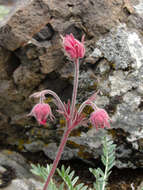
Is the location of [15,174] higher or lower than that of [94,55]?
lower

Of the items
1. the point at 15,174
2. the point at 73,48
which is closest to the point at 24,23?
the point at 73,48

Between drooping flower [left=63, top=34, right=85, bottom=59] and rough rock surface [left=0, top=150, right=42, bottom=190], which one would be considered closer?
drooping flower [left=63, top=34, right=85, bottom=59]

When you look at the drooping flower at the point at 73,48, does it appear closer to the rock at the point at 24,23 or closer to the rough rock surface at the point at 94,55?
the rough rock surface at the point at 94,55

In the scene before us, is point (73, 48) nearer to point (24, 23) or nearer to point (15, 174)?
point (24, 23)

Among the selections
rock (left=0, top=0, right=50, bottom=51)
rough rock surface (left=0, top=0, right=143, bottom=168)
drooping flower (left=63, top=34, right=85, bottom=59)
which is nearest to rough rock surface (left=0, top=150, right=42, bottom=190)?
rough rock surface (left=0, top=0, right=143, bottom=168)

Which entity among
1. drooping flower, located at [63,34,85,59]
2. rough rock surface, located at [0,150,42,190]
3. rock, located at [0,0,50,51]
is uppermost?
drooping flower, located at [63,34,85,59]

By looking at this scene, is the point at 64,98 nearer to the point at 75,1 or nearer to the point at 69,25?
the point at 69,25

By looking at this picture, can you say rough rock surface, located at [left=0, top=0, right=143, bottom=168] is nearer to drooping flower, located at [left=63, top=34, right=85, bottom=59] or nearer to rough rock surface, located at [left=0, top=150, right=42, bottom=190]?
rough rock surface, located at [left=0, top=150, right=42, bottom=190]

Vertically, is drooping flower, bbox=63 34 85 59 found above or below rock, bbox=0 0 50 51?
above
